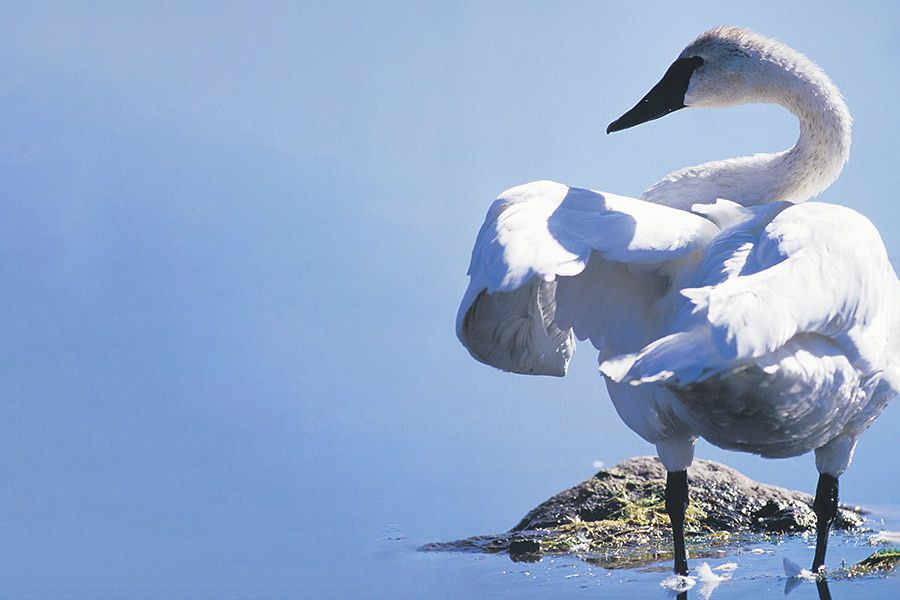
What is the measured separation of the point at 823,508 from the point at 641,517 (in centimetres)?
126

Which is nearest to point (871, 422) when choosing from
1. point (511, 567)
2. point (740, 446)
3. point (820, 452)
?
point (820, 452)

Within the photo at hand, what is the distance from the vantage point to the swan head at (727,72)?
4.14 meters

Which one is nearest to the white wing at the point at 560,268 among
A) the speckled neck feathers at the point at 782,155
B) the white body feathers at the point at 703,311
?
the white body feathers at the point at 703,311

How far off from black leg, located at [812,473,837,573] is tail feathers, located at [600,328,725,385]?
1534mm

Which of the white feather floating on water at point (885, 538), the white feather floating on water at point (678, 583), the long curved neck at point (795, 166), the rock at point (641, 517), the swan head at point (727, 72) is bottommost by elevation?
the white feather floating on water at point (678, 583)

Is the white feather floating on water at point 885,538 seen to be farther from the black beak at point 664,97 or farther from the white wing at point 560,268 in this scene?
the black beak at point 664,97

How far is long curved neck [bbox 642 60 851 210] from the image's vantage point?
3986mm

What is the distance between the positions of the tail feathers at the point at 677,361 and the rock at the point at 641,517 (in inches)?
79.1

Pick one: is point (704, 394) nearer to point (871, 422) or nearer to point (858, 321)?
point (858, 321)

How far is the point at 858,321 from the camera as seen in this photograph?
2.84m

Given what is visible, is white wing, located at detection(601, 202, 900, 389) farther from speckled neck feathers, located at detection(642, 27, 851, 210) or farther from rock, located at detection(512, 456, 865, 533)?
rock, located at detection(512, 456, 865, 533)

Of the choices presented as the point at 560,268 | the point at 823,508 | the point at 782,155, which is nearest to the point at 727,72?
the point at 782,155

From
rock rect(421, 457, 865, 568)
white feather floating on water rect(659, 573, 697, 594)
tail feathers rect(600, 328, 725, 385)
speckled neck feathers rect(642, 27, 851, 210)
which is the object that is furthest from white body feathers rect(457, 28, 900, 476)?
rock rect(421, 457, 865, 568)

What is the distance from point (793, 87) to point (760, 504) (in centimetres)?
221
